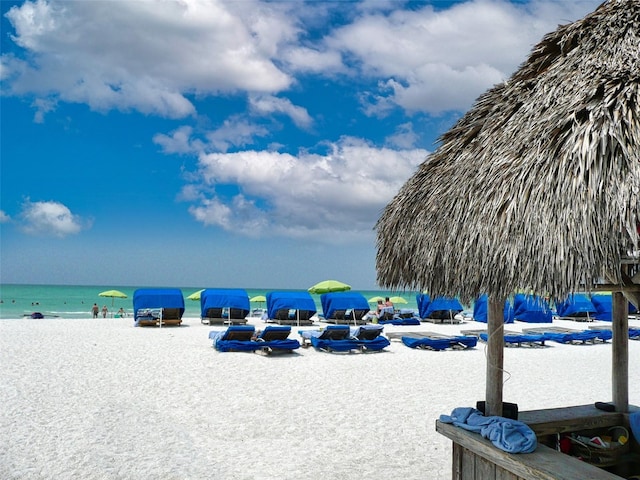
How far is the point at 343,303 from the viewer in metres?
20.5

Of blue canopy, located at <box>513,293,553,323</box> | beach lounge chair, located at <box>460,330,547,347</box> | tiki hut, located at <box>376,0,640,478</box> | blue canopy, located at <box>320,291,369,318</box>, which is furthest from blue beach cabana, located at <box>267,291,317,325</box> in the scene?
tiki hut, located at <box>376,0,640,478</box>

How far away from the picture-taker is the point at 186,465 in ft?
17.3

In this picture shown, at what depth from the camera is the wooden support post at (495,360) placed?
407 centimetres

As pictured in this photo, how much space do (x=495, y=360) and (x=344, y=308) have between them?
646 inches

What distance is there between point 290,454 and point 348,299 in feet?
49.4

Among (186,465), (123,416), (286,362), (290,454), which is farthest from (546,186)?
(286,362)

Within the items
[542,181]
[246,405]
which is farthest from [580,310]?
[542,181]

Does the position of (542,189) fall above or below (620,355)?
above

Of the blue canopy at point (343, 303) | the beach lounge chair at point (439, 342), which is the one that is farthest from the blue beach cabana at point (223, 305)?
the beach lounge chair at point (439, 342)

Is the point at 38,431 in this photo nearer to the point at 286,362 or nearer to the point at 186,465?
Result: the point at 186,465

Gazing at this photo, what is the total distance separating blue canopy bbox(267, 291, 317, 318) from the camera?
19938mm

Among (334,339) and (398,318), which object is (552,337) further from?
(398,318)

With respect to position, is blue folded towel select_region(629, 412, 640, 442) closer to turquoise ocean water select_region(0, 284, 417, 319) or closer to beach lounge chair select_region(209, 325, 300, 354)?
beach lounge chair select_region(209, 325, 300, 354)

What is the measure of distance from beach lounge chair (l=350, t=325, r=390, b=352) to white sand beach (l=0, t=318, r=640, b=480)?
407 mm
